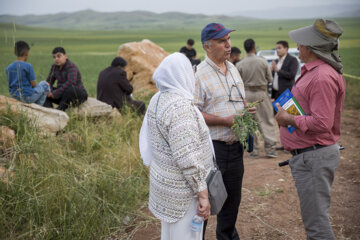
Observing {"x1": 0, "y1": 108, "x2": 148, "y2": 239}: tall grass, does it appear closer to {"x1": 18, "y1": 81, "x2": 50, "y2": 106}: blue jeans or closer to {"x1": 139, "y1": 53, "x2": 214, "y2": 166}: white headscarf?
{"x1": 18, "y1": 81, "x2": 50, "y2": 106}: blue jeans

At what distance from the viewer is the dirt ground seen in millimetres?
3527

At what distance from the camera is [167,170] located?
2.15m

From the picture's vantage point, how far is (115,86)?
288 inches

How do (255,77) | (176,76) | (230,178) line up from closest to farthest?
(176,76) < (230,178) < (255,77)

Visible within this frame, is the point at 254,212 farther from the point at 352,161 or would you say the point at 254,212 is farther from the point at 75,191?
the point at 352,161

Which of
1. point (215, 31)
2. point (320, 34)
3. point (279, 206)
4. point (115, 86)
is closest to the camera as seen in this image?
point (320, 34)

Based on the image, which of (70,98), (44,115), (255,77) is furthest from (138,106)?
(255,77)

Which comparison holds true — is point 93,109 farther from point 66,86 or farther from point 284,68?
point 284,68

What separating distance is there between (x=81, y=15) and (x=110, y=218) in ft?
665

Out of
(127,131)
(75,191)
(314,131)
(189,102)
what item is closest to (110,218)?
(75,191)

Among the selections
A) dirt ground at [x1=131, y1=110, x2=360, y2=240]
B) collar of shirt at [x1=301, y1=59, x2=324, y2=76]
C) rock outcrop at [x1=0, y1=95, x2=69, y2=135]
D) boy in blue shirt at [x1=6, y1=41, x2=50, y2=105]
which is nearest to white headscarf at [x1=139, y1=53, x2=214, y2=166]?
collar of shirt at [x1=301, y1=59, x2=324, y2=76]

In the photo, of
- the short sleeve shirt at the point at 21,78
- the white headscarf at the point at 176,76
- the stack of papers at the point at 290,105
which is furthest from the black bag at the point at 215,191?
the short sleeve shirt at the point at 21,78

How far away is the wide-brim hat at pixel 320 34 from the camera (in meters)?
2.42

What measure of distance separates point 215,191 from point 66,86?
5009 mm
